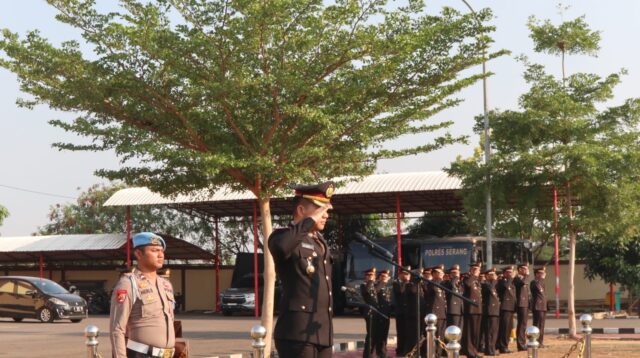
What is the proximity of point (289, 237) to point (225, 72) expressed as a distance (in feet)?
35.8

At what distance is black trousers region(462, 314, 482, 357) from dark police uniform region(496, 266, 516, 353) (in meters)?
1.24

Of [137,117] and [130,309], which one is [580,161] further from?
[130,309]

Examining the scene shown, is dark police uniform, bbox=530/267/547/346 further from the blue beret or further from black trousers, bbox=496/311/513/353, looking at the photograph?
the blue beret

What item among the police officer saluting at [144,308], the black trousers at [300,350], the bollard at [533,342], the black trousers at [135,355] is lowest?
the bollard at [533,342]

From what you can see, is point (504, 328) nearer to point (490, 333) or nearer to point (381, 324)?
point (490, 333)

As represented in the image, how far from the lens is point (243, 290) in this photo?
38844mm

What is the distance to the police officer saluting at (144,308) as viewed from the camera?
7652 mm

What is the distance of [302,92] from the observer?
17.2 m

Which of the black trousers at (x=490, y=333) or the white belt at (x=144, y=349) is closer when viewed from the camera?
the white belt at (x=144, y=349)

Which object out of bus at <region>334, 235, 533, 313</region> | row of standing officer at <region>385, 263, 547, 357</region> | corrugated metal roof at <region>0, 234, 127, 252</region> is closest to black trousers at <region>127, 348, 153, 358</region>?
row of standing officer at <region>385, 263, 547, 357</region>

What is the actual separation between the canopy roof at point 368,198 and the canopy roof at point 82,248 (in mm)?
2071

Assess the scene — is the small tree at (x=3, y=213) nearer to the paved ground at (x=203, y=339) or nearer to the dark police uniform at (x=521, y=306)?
the paved ground at (x=203, y=339)

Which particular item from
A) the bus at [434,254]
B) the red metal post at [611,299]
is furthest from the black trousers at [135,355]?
the red metal post at [611,299]

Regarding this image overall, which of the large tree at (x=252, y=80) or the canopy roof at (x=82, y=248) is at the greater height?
the large tree at (x=252, y=80)
